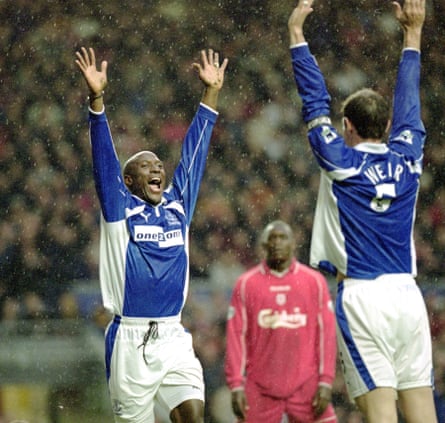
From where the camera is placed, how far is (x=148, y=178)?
19.1ft

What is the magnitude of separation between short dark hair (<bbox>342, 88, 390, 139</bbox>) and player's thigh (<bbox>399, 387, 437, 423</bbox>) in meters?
1.06

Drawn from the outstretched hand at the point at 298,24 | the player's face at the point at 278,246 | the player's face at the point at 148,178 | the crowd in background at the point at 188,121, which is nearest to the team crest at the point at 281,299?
the player's face at the point at 278,246

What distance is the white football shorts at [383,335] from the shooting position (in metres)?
4.66

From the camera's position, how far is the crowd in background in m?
10.0

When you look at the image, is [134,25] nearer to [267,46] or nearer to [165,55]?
[165,55]

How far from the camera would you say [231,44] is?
36.5 ft

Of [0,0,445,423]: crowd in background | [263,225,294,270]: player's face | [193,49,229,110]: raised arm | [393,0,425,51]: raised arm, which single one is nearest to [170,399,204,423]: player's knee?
[263,225,294,270]: player's face

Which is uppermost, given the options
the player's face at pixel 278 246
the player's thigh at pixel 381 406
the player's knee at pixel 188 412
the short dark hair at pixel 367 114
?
the short dark hair at pixel 367 114

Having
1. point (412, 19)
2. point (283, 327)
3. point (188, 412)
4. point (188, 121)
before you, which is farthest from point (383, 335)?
point (188, 121)

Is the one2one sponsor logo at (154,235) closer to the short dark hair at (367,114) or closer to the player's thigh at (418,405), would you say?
the short dark hair at (367,114)

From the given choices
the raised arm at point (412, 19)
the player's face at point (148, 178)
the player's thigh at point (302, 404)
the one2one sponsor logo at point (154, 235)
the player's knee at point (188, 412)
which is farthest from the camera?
the player's face at point (148, 178)

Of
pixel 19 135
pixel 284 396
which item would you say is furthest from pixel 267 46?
pixel 284 396

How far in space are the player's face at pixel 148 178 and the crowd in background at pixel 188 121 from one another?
152 inches

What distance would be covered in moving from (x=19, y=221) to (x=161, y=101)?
5.59 ft
